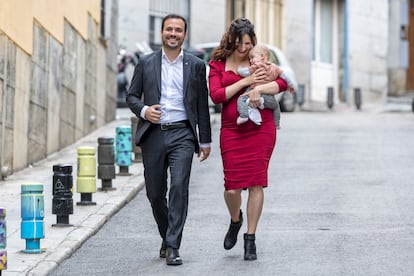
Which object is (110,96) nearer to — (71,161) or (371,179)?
(71,161)

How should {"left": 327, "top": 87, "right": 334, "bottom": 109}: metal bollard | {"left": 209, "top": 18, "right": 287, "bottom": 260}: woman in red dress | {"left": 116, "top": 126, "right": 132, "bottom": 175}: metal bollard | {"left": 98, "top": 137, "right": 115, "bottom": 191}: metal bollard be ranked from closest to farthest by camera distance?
{"left": 209, "top": 18, "right": 287, "bottom": 260}: woman in red dress
{"left": 98, "top": 137, "right": 115, "bottom": 191}: metal bollard
{"left": 116, "top": 126, "right": 132, "bottom": 175}: metal bollard
{"left": 327, "top": 87, "right": 334, "bottom": 109}: metal bollard

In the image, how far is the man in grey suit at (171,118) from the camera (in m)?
10.5

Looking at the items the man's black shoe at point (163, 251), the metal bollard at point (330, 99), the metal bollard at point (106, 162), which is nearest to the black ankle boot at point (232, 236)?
the man's black shoe at point (163, 251)

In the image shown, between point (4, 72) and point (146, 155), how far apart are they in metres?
6.48

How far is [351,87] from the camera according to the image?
4031 centimetres

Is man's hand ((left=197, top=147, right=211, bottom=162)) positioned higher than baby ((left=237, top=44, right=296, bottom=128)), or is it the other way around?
baby ((left=237, top=44, right=296, bottom=128))

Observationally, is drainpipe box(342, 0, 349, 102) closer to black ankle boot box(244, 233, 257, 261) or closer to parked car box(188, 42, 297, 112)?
parked car box(188, 42, 297, 112)

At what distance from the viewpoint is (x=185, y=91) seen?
34.6ft

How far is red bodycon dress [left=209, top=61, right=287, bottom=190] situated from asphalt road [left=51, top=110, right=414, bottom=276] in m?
0.66

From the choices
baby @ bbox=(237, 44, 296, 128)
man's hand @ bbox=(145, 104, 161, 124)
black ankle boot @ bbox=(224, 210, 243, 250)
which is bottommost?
black ankle boot @ bbox=(224, 210, 243, 250)

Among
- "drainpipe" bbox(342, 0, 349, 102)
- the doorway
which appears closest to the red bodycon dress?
the doorway

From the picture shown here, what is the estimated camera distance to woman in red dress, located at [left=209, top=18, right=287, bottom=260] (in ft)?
34.5

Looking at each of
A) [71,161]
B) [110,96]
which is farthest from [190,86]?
[110,96]

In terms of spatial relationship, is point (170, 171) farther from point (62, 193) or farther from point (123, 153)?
point (123, 153)
